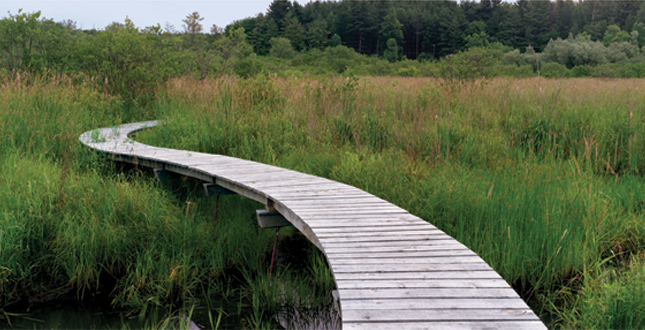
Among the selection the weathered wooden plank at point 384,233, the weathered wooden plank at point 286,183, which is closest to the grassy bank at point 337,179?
the weathered wooden plank at point 286,183

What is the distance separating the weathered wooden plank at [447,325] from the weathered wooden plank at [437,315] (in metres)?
0.02

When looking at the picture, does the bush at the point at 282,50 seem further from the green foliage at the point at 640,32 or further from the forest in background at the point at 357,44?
the green foliage at the point at 640,32

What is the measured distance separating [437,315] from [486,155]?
12.2 feet

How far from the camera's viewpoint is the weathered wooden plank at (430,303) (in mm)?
1852

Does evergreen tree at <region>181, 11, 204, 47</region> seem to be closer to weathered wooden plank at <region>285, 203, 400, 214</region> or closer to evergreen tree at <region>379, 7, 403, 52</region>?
weathered wooden plank at <region>285, 203, 400, 214</region>

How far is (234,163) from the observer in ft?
16.5

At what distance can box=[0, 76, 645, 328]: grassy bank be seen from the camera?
3.31 m

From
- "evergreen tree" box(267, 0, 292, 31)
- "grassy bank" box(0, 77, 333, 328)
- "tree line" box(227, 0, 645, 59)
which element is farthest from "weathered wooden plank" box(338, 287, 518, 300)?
"evergreen tree" box(267, 0, 292, 31)

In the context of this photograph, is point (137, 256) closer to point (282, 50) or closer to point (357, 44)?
point (282, 50)

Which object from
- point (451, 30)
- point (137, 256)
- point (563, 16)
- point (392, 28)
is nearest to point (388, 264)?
point (137, 256)

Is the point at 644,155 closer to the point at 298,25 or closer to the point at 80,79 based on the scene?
the point at 80,79

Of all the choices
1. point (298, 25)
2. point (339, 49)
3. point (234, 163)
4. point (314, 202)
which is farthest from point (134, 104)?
point (298, 25)

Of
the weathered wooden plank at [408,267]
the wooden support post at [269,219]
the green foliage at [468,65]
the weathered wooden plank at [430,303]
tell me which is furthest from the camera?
the green foliage at [468,65]

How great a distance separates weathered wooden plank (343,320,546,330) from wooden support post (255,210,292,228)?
84.8 inches
